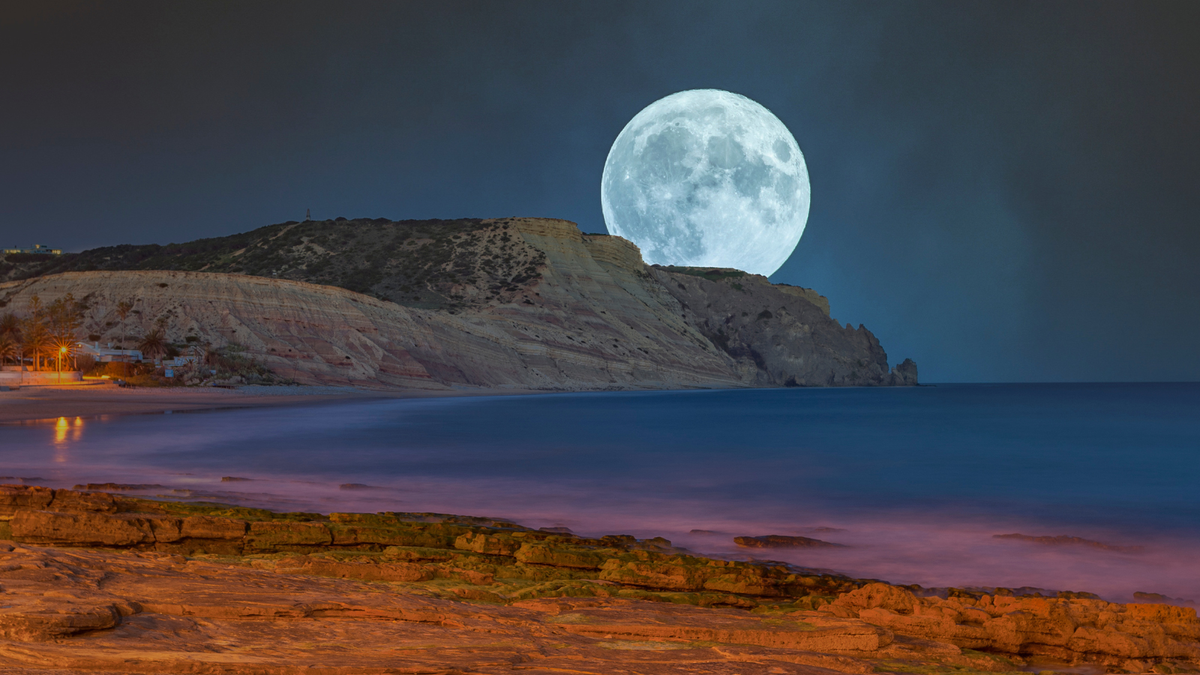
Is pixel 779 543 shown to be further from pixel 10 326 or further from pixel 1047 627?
pixel 10 326

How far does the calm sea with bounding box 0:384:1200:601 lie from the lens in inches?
467

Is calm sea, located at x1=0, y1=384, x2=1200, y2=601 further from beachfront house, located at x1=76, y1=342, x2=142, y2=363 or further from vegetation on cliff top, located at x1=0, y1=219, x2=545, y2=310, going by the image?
vegetation on cliff top, located at x1=0, y1=219, x2=545, y2=310

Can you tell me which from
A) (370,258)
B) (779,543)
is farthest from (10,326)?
(779,543)

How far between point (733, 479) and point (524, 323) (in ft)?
195

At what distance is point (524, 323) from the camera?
7838cm

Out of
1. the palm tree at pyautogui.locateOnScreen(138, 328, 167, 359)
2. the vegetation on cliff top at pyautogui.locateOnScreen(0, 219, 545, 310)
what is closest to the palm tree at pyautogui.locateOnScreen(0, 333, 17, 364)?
the palm tree at pyautogui.locateOnScreen(138, 328, 167, 359)

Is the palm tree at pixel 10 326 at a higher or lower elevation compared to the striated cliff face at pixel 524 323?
lower

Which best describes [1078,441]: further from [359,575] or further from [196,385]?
[196,385]

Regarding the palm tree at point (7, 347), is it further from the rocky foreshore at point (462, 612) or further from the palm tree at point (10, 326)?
the rocky foreshore at point (462, 612)

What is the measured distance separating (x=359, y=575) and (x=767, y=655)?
381 centimetres

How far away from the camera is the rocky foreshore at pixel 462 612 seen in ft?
15.7

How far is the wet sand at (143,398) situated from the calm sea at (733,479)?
4524 millimetres

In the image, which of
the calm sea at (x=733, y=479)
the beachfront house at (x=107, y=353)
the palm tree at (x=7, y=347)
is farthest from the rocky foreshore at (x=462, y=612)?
the palm tree at (x=7, y=347)

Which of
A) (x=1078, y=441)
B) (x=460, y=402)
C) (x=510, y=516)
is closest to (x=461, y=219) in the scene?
(x=460, y=402)
